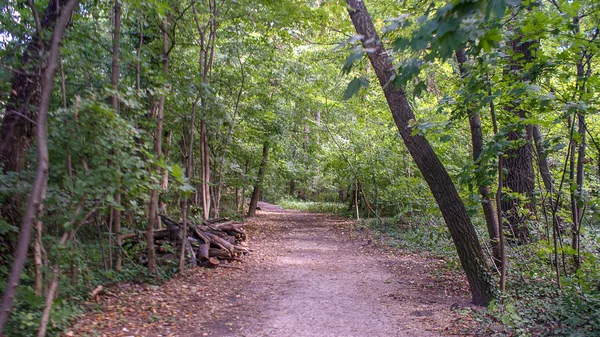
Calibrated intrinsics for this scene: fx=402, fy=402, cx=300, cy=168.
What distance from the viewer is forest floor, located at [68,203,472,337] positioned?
→ 5031mm

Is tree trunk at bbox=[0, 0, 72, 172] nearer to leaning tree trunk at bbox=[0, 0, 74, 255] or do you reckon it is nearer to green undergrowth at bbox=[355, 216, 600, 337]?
leaning tree trunk at bbox=[0, 0, 74, 255]

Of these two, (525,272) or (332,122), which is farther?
(332,122)

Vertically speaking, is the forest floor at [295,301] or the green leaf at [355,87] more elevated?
the green leaf at [355,87]

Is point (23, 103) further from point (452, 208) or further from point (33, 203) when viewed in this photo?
point (452, 208)

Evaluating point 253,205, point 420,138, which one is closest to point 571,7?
point 420,138

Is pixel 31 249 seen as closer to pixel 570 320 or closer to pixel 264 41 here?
pixel 570 320

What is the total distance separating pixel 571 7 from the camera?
4238mm

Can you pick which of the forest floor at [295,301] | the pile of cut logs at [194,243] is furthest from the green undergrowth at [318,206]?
the forest floor at [295,301]

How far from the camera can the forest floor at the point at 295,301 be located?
16.5 ft

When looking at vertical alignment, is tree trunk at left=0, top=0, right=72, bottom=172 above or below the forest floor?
above

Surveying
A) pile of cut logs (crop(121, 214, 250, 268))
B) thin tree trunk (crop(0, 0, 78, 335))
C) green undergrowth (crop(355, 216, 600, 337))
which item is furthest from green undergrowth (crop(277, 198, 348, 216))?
thin tree trunk (crop(0, 0, 78, 335))

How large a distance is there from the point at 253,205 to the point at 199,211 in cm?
864

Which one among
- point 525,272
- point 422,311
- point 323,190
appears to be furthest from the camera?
point 323,190

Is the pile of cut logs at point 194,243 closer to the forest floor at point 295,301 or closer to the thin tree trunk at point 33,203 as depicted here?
the forest floor at point 295,301
